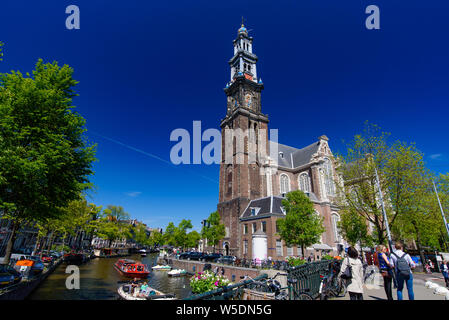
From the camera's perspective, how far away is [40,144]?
36.4ft

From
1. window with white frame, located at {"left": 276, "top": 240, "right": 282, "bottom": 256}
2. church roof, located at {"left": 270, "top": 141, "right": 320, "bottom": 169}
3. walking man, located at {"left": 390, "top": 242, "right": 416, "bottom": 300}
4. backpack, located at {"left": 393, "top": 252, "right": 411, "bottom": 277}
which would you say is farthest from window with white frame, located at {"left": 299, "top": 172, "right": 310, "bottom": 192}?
backpack, located at {"left": 393, "top": 252, "right": 411, "bottom": 277}

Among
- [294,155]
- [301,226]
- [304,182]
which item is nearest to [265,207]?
[301,226]

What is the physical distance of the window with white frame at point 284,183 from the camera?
160 feet

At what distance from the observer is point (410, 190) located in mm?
18438

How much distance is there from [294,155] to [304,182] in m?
9.25

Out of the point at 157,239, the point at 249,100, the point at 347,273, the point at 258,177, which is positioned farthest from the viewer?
the point at 157,239

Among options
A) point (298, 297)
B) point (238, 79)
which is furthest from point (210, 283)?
point (238, 79)

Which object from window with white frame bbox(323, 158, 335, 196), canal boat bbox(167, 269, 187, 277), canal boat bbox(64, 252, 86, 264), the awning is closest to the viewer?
canal boat bbox(167, 269, 187, 277)

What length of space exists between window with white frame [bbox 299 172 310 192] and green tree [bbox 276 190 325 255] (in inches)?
812

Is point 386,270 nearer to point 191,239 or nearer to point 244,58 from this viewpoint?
point 191,239

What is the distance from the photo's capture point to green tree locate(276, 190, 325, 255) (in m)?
26.5

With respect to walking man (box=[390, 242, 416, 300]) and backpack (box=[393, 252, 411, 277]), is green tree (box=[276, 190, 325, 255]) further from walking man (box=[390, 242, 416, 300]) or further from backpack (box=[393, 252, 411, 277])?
backpack (box=[393, 252, 411, 277])

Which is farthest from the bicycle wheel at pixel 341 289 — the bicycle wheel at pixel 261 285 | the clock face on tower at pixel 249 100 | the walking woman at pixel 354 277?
the clock face on tower at pixel 249 100

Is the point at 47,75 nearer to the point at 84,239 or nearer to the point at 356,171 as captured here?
the point at 356,171
